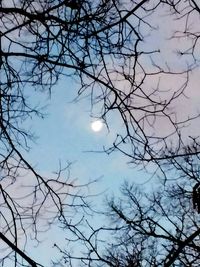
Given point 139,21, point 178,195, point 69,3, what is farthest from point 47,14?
point 178,195

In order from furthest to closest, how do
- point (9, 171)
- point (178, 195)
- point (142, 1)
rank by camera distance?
point (178, 195) → point (9, 171) → point (142, 1)

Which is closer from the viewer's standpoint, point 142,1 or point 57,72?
point 142,1

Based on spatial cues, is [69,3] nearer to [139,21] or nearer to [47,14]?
[47,14]

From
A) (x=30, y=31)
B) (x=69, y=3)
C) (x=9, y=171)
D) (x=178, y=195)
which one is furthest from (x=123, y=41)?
(x=178, y=195)

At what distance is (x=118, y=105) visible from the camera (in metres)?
3.75

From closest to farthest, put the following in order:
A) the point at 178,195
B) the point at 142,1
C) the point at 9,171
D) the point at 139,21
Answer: the point at 142,1
the point at 139,21
the point at 9,171
the point at 178,195

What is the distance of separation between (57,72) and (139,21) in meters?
0.82

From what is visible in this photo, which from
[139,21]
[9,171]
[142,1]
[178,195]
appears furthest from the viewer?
[178,195]

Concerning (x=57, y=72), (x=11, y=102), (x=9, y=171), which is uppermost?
(x=57, y=72)

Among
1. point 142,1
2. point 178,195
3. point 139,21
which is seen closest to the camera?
point 142,1

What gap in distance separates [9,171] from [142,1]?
1.85 meters

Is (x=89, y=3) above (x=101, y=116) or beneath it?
above

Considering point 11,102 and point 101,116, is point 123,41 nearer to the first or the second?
point 101,116

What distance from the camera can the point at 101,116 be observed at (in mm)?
3857
